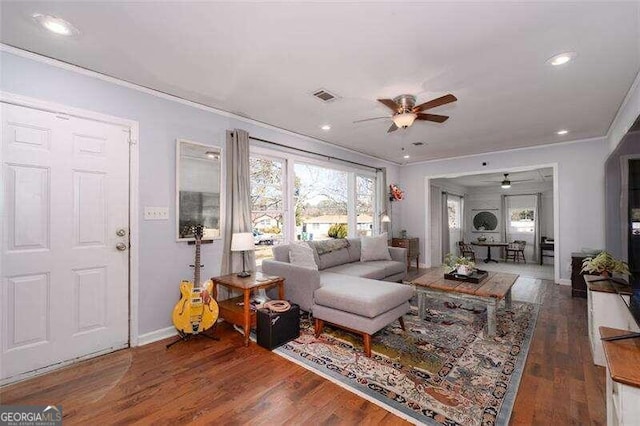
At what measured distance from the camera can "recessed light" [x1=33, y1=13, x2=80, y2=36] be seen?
6.16 ft

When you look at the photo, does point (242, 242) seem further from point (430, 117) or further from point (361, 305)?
point (430, 117)

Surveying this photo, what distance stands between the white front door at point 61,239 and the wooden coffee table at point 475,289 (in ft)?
10.5

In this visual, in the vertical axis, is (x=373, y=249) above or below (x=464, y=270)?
above

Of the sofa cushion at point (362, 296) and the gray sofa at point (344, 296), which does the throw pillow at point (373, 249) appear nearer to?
the gray sofa at point (344, 296)

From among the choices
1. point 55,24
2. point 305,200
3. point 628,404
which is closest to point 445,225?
point 305,200

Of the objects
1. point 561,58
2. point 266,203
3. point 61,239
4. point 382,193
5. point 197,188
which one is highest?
point 561,58

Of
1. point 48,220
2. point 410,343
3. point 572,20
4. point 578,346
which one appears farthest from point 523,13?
point 48,220

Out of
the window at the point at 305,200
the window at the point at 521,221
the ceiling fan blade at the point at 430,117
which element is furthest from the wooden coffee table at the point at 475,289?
the window at the point at 521,221

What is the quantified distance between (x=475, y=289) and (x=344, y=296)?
1.53m

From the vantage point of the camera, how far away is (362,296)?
2.62m

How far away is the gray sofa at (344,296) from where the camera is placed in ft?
8.42

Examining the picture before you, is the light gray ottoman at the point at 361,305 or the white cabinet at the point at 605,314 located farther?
the light gray ottoman at the point at 361,305

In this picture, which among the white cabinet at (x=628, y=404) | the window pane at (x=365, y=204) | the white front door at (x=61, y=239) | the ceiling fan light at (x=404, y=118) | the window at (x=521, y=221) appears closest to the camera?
the white cabinet at (x=628, y=404)

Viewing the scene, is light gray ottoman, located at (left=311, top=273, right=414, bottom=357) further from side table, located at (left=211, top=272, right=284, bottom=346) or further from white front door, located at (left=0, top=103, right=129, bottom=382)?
white front door, located at (left=0, top=103, right=129, bottom=382)
